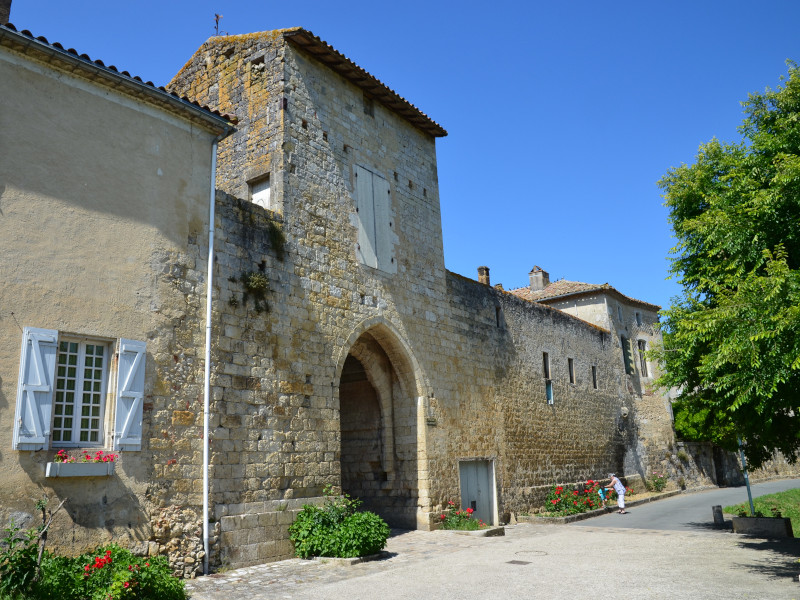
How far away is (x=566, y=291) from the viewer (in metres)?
25.0

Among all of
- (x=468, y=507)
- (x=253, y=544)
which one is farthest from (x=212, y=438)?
(x=468, y=507)

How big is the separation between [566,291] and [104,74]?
20.0 metres

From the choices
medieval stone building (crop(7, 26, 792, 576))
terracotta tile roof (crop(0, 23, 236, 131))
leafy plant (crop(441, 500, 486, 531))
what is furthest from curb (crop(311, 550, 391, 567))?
terracotta tile roof (crop(0, 23, 236, 131))

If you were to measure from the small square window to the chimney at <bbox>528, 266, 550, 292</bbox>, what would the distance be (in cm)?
1718

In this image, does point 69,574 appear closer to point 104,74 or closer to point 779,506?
point 104,74

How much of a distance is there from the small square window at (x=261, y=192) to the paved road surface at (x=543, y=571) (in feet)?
19.5

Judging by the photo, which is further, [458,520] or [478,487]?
[478,487]

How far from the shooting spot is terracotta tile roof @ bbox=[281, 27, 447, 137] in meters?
11.5

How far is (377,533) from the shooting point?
9773 mm

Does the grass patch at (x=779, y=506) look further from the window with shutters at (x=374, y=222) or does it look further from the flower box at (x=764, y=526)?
the window with shutters at (x=374, y=222)

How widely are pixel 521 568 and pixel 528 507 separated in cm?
739

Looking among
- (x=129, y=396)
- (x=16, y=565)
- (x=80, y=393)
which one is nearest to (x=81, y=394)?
(x=80, y=393)

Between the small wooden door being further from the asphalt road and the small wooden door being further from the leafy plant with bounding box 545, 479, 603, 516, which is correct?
the leafy plant with bounding box 545, 479, 603, 516

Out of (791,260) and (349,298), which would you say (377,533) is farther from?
(791,260)
